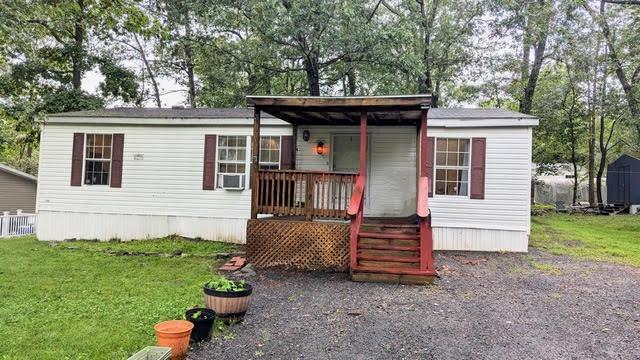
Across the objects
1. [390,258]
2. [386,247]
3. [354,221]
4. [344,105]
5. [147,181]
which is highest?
[344,105]

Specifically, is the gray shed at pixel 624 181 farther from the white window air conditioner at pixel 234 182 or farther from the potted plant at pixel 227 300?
the potted plant at pixel 227 300

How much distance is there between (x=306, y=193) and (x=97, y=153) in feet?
20.0

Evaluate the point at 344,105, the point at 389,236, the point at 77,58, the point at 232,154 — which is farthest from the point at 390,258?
the point at 77,58

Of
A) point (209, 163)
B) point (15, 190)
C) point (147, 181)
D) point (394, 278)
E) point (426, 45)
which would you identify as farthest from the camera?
point (15, 190)

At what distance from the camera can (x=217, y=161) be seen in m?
9.70

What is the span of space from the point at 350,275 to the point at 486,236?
3.95 meters

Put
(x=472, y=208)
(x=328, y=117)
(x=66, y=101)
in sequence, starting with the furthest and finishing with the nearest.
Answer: (x=66, y=101) → (x=472, y=208) → (x=328, y=117)

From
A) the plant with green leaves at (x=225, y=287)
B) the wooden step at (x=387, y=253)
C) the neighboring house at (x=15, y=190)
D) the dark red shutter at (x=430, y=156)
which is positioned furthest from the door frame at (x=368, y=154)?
the neighboring house at (x=15, y=190)

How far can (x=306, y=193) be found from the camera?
7203mm

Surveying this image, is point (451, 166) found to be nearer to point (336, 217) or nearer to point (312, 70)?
point (336, 217)

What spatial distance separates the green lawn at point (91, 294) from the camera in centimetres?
372

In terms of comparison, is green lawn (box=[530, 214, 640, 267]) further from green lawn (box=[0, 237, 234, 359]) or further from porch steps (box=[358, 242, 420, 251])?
green lawn (box=[0, 237, 234, 359])

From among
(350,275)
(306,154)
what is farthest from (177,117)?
(350,275)

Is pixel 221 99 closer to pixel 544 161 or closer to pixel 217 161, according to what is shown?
pixel 217 161
